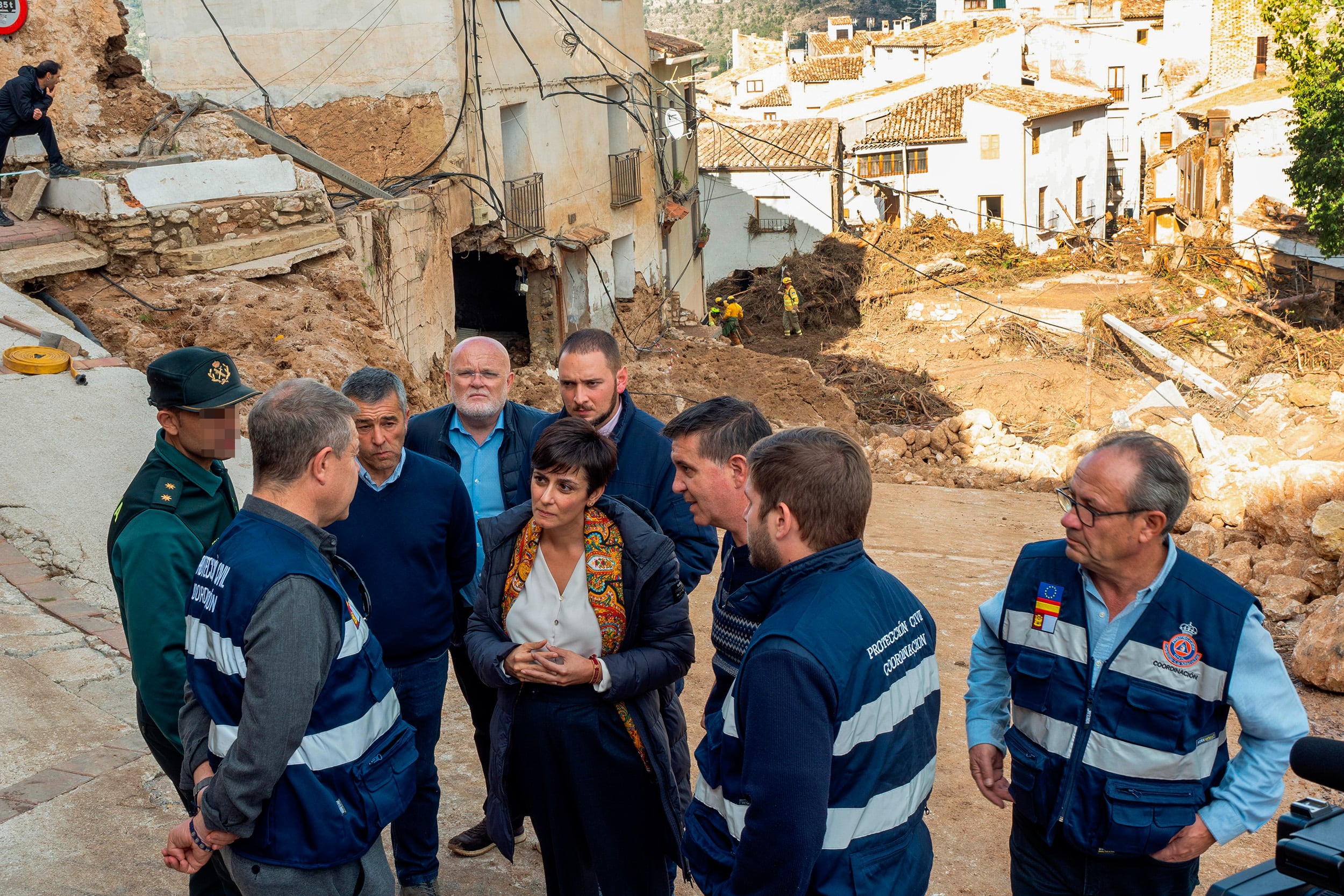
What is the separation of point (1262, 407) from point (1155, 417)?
172 centimetres

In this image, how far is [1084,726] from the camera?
100 inches

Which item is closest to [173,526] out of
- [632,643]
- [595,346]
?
[632,643]

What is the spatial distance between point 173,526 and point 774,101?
146 ft

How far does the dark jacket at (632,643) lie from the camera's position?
2900mm

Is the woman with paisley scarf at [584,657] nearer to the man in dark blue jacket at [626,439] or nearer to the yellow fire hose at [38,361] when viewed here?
the man in dark blue jacket at [626,439]

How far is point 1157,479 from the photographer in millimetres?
2500

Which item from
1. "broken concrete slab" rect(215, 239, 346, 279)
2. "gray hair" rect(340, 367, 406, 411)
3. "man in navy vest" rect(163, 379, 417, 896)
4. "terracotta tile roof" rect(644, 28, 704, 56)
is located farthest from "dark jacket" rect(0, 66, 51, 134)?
"terracotta tile roof" rect(644, 28, 704, 56)

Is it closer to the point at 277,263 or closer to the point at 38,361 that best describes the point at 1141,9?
the point at 277,263

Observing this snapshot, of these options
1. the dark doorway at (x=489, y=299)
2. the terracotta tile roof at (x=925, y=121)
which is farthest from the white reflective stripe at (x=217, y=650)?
the terracotta tile roof at (x=925, y=121)

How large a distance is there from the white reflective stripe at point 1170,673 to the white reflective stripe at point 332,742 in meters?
1.74

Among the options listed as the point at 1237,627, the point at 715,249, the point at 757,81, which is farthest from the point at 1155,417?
the point at 757,81

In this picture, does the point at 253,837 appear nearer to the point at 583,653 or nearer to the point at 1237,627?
the point at 583,653

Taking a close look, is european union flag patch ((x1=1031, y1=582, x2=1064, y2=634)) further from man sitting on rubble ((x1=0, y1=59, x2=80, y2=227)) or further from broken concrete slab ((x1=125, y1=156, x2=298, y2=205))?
man sitting on rubble ((x1=0, y1=59, x2=80, y2=227))

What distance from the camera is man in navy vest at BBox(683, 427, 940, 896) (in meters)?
1.98
